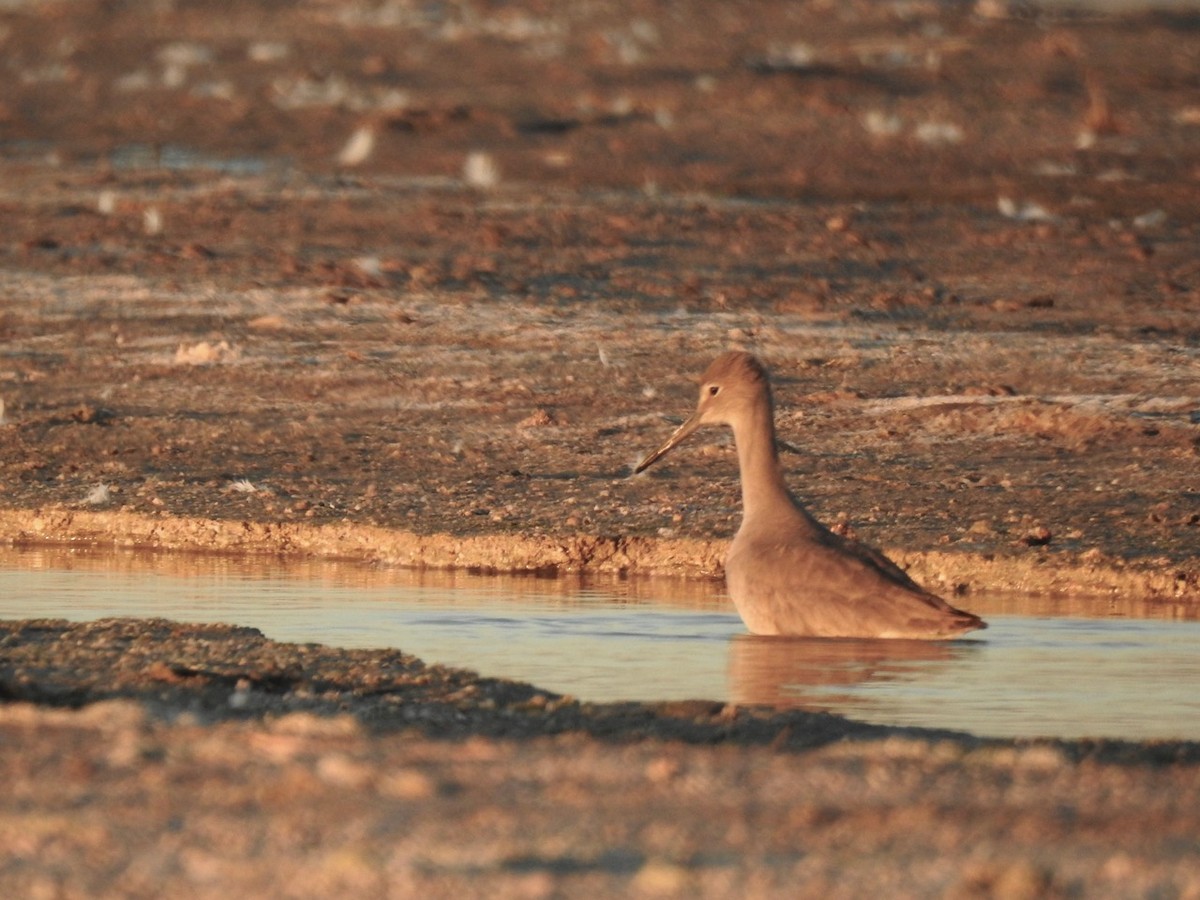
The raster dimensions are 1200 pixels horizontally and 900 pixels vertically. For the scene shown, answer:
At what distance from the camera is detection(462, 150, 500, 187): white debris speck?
2453 cm

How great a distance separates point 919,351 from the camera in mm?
16297

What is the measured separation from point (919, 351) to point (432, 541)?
4.91 meters

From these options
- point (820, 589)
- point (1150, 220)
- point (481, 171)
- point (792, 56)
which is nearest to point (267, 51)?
point (792, 56)

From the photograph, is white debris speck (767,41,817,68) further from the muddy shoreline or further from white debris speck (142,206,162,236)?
the muddy shoreline

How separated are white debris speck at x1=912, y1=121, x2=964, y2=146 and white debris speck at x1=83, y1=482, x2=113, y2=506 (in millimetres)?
14598

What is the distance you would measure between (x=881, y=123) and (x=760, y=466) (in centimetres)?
1716

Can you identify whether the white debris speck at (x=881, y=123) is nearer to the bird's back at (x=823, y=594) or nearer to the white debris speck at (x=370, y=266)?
the white debris speck at (x=370, y=266)

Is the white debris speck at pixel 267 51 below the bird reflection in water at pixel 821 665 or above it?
above

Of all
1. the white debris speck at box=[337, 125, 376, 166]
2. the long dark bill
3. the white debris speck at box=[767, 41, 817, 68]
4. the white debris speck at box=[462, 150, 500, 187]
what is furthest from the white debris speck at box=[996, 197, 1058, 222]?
the long dark bill

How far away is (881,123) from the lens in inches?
1088

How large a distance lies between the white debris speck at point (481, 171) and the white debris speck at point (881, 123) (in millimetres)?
3979

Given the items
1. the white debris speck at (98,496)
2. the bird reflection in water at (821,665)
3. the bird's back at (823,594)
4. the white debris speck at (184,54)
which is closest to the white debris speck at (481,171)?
the white debris speck at (184,54)

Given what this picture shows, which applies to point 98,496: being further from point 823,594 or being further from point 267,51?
point 267,51

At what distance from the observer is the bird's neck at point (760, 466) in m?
10.8
